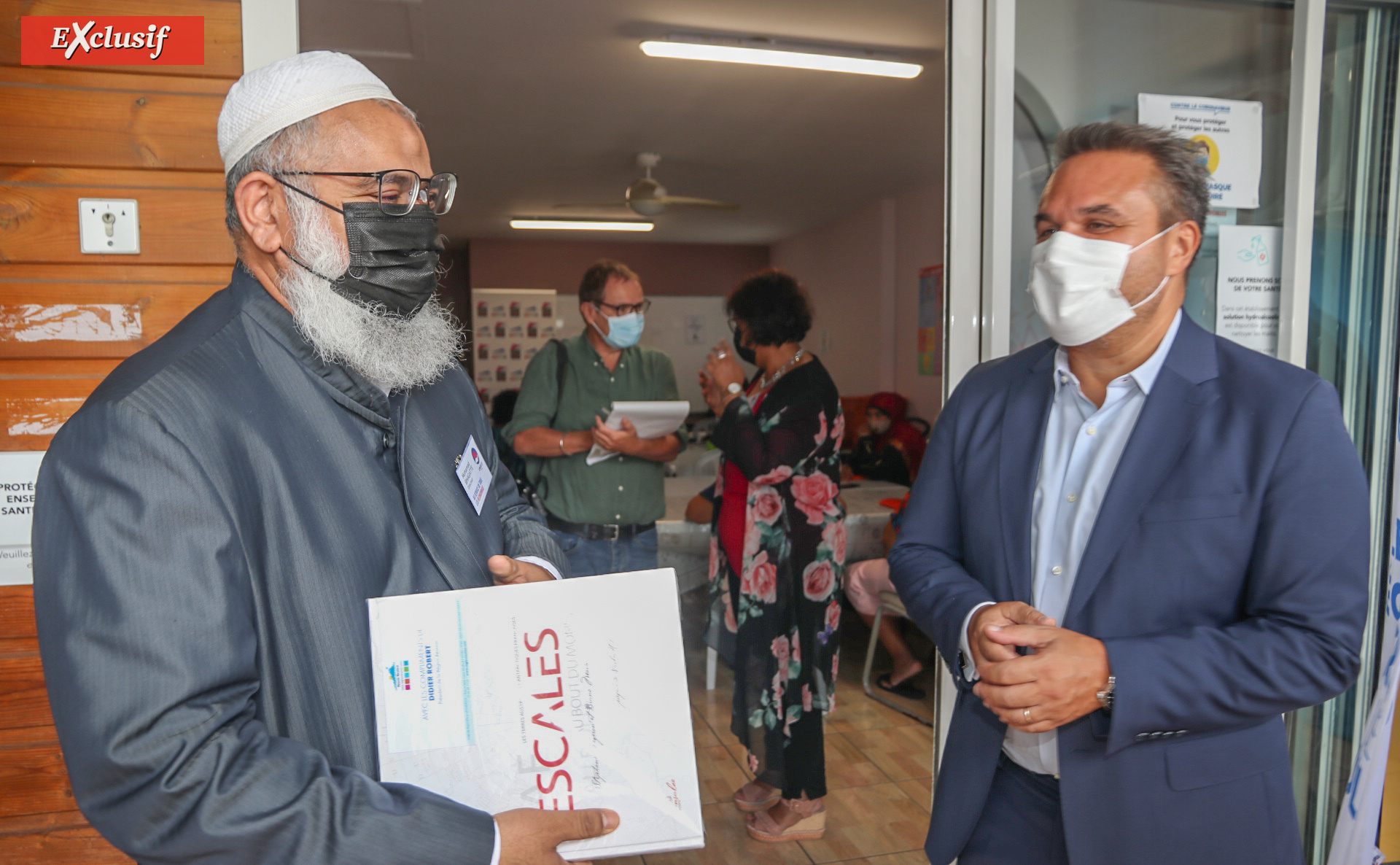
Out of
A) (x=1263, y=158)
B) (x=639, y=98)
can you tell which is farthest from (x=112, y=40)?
(x=639, y=98)

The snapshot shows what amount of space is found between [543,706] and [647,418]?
6.26ft

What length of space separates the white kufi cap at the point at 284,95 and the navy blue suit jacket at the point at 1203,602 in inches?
42.5

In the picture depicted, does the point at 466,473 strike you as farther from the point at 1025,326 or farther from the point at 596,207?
the point at 596,207

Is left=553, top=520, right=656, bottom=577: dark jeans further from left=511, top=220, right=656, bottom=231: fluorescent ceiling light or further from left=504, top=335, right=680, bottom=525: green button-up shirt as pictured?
left=511, top=220, right=656, bottom=231: fluorescent ceiling light

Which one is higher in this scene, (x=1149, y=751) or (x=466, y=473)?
(x=466, y=473)

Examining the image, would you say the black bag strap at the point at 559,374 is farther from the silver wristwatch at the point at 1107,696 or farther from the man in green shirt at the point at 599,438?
the silver wristwatch at the point at 1107,696

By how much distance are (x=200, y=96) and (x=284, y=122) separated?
70cm

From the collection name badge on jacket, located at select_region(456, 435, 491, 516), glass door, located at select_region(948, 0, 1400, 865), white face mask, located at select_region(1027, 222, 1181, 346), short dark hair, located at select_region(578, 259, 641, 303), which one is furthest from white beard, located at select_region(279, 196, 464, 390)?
short dark hair, located at select_region(578, 259, 641, 303)

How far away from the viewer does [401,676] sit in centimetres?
93

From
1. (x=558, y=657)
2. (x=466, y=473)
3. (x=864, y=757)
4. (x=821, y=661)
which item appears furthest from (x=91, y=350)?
(x=864, y=757)

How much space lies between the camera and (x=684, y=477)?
5484mm

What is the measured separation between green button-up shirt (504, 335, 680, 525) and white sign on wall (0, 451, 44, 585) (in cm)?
159

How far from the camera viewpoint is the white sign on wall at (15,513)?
1512mm

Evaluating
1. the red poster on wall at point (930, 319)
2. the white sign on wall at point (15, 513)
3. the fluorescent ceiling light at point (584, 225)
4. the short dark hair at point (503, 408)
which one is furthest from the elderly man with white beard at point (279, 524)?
the fluorescent ceiling light at point (584, 225)
